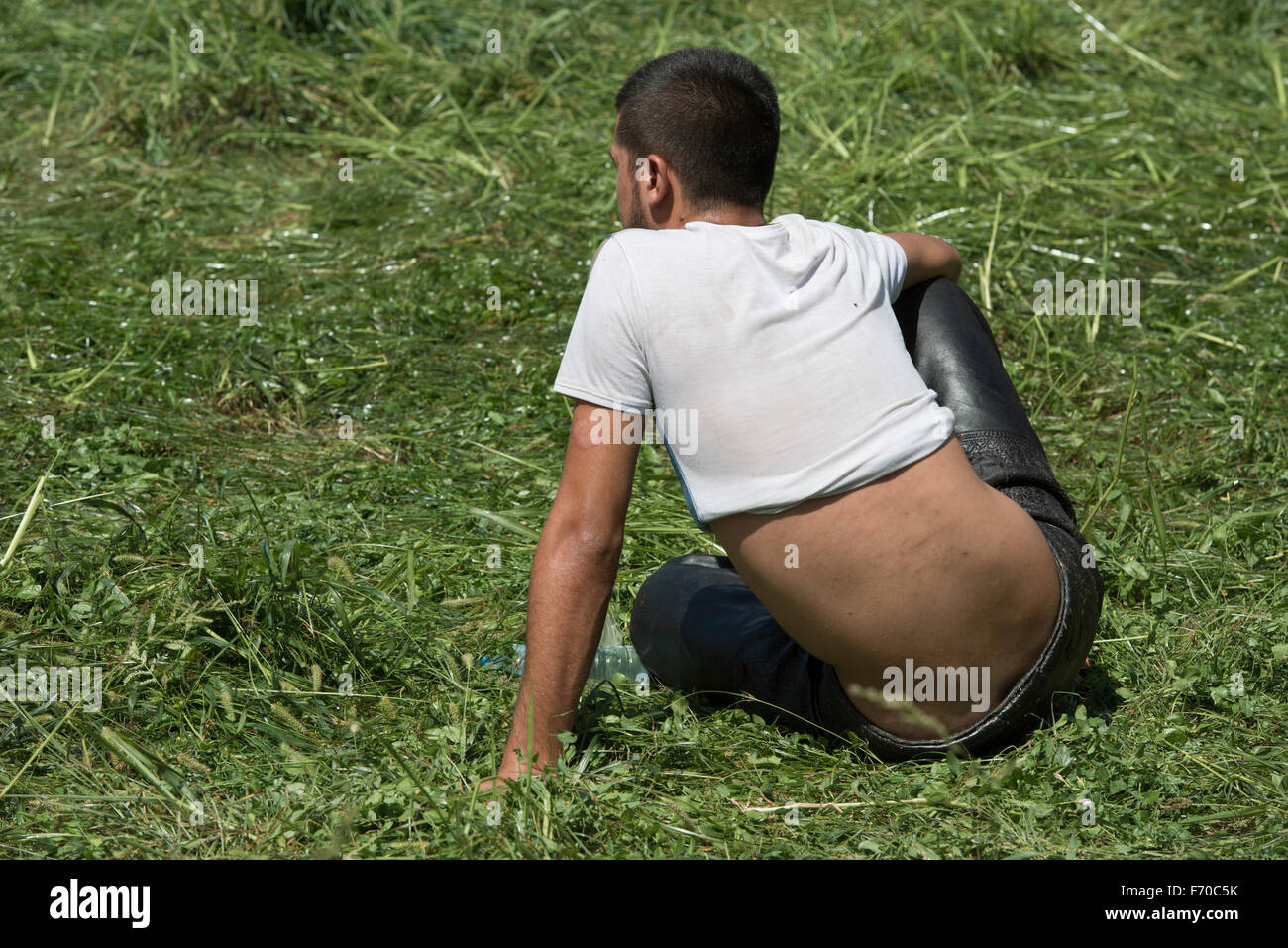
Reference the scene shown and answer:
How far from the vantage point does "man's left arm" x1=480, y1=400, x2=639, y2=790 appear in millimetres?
2244

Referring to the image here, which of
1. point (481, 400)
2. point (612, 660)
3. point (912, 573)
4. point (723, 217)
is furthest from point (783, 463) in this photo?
point (481, 400)

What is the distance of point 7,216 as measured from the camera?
532 cm

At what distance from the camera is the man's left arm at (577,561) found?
7.36ft

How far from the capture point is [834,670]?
100 inches

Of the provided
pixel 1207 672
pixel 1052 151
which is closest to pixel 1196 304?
pixel 1052 151

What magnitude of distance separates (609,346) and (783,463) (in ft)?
1.17

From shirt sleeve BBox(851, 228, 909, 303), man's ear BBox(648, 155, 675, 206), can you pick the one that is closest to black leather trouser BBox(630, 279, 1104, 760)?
shirt sleeve BBox(851, 228, 909, 303)

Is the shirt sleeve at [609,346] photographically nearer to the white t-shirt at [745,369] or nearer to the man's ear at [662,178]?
the white t-shirt at [745,369]

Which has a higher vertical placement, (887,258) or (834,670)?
(887,258)

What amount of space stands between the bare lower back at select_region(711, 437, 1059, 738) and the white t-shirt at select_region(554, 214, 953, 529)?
0.05m

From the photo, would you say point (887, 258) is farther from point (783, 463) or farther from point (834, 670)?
point (834, 670)

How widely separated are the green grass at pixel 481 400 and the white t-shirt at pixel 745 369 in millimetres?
667

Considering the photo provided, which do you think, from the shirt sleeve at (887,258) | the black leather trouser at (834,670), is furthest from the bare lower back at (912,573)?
the shirt sleeve at (887,258)
